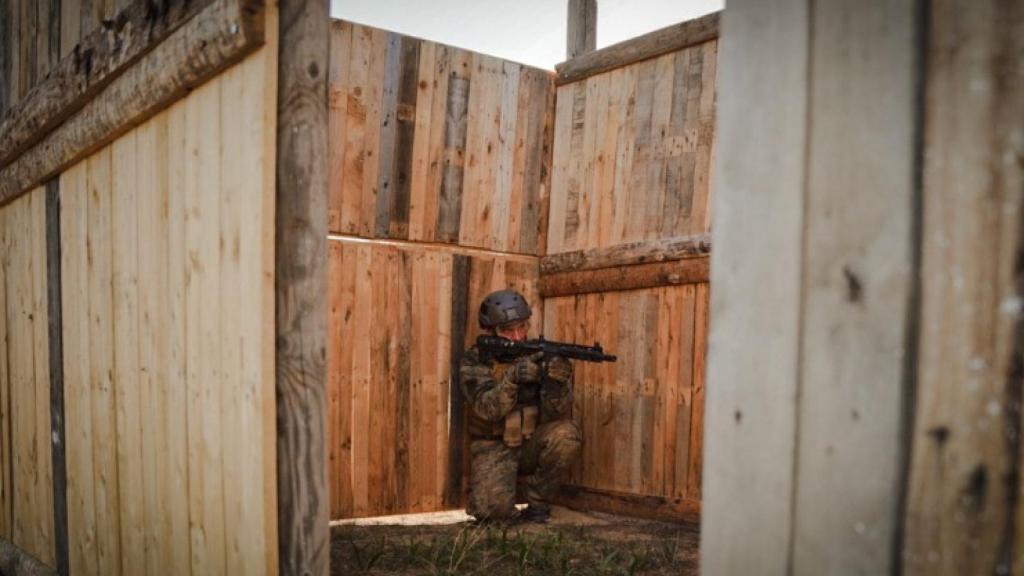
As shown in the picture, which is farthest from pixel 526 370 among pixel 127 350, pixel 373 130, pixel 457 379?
pixel 127 350

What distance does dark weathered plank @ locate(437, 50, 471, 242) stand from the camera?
18.6 ft

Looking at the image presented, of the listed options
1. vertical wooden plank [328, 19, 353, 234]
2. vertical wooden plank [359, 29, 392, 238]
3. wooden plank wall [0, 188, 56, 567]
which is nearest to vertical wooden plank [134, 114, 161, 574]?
wooden plank wall [0, 188, 56, 567]

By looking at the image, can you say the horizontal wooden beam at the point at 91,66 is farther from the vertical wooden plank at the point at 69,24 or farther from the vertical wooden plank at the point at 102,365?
the vertical wooden plank at the point at 102,365

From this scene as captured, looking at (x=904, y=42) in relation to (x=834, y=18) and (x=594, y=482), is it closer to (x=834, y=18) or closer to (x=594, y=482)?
(x=834, y=18)

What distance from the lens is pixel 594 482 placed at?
5.91 meters

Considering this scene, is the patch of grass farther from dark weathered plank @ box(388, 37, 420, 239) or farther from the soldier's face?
dark weathered plank @ box(388, 37, 420, 239)

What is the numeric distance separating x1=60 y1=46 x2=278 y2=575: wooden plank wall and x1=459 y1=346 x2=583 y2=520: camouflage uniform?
2700 mm

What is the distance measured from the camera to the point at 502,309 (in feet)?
18.1

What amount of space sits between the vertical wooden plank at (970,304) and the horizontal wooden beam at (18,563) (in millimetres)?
3861

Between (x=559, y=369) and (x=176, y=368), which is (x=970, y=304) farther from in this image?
(x=559, y=369)

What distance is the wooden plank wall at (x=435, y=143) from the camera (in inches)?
207

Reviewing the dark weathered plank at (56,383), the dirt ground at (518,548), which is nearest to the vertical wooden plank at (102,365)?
the dark weathered plank at (56,383)

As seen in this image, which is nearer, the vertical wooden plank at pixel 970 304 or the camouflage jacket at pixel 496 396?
the vertical wooden plank at pixel 970 304

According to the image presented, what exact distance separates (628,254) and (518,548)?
86.2 inches
